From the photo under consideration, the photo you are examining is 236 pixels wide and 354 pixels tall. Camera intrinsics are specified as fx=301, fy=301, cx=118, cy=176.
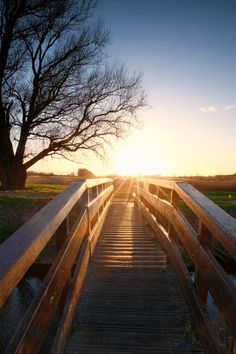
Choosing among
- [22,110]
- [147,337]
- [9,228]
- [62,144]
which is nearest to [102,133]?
[62,144]

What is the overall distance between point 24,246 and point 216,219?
151cm

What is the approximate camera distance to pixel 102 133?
1991 centimetres

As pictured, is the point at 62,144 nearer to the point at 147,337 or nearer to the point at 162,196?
the point at 162,196

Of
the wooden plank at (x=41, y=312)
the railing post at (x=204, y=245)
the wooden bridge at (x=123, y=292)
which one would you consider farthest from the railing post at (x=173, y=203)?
the wooden plank at (x=41, y=312)

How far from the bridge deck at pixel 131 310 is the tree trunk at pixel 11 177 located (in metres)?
14.6

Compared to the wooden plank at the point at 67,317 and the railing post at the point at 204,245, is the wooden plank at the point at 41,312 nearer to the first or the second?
the wooden plank at the point at 67,317

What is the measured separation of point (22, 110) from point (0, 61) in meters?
3.01

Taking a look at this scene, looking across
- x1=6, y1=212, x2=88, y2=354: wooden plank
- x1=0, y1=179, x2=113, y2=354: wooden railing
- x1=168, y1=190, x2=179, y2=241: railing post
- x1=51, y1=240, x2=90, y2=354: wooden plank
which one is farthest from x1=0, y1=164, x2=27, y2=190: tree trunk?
x1=6, y1=212, x2=88, y2=354: wooden plank

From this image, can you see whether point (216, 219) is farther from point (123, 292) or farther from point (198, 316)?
point (123, 292)

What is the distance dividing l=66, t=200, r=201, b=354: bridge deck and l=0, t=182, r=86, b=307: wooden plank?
1245mm

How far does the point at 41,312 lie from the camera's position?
184cm

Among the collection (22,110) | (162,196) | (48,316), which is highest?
(22,110)

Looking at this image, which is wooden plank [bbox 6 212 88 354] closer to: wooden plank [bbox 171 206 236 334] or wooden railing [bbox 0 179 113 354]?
wooden railing [bbox 0 179 113 354]

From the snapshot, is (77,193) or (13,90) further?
(13,90)
